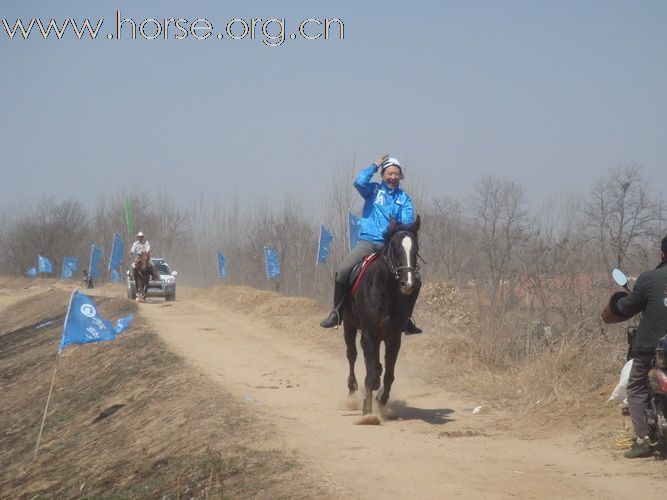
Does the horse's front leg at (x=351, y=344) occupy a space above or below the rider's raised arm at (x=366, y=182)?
below

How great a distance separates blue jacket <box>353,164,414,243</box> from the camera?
32.9 ft

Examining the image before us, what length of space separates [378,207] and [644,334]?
3.94m

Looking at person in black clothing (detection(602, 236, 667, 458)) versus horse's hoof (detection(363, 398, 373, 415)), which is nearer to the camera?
person in black clothing (detection(602, 236, 667, 458))

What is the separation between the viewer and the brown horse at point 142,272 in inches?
1220

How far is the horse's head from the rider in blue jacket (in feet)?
1.17

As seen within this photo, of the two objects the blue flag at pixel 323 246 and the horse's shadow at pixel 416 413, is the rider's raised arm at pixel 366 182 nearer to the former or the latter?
the horse's shadow at pixel 416 413

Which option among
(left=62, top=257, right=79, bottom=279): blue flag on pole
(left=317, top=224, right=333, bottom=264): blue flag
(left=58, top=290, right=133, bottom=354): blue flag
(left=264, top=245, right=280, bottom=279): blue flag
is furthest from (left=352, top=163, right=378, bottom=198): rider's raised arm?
(left=62, top=257, right=79, bottom=279): blue flag on pole

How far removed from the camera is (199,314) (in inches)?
1080

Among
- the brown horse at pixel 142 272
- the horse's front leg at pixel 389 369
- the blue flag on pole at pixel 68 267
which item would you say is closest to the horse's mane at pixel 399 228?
the horse's front leg at pixel 389 369

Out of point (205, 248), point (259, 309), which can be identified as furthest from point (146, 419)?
point (205, 248)

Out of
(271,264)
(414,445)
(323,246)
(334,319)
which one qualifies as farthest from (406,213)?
(271,264)

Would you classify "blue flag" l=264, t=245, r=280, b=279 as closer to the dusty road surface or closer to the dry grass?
the dry grass

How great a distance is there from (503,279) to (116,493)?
8.61m

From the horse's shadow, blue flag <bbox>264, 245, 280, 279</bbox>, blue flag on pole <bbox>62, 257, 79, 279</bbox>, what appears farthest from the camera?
blue flag on pole <bbox>62, 257, 79, 279</bbox>
